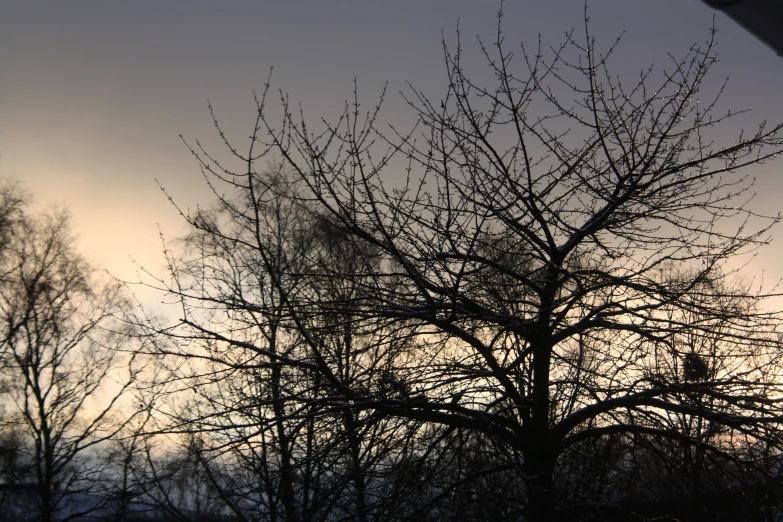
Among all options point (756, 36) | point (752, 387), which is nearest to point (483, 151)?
point (752, 387)

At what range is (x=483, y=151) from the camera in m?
5.22

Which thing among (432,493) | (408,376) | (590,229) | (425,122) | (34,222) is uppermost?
(34,222)

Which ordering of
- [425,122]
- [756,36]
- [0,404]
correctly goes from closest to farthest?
[756,36] → [425,122] → [0,404]

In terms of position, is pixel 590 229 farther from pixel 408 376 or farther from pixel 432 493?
pixel 432 493

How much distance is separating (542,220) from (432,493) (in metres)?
2.78

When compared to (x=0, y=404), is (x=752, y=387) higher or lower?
lower

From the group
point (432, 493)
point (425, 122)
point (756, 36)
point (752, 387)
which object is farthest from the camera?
point (432, 493)

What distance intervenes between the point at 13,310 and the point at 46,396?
2.24m

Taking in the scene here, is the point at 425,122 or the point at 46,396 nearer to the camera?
the point at 425,122

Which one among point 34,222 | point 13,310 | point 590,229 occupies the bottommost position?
point 590,229

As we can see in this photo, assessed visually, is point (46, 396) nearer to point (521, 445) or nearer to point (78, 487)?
point (78, 487)

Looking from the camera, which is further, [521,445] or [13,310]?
[13,310]

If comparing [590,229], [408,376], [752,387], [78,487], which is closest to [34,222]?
[78,487]

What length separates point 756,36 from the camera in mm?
1109
